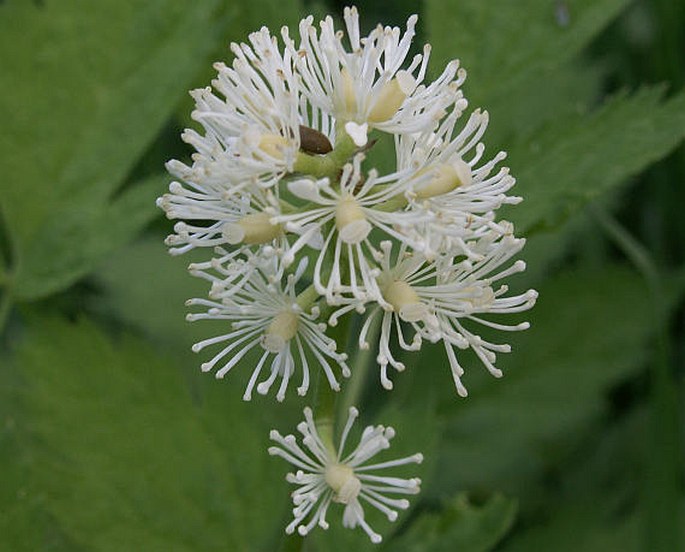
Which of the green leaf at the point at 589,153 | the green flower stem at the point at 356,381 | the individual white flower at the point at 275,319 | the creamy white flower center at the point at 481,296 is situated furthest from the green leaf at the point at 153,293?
the creamy white flower center at the point at 481,296

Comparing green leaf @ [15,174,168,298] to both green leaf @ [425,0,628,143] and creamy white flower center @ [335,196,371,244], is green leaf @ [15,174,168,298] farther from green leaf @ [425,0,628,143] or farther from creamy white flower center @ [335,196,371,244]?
creamy white flower center @ [335,196,371,244]

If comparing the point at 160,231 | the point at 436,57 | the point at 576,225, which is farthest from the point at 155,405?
the point at 576,225

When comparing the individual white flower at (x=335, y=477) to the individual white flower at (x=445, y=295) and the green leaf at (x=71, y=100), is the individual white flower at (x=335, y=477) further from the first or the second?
the green leaf at (x=71, y=100)

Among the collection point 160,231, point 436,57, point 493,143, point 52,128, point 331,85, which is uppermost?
point 160,231

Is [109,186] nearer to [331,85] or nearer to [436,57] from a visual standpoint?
[436,57]

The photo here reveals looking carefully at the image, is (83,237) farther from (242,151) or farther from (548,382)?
(548,382)

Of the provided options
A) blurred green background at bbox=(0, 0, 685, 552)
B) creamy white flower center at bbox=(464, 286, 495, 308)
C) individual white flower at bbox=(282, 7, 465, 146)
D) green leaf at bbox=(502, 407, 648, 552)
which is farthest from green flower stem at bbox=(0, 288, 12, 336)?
green leaf at bbox=(502, 407, 648, 552)

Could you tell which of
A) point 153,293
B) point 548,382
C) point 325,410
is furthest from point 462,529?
point 153,293
